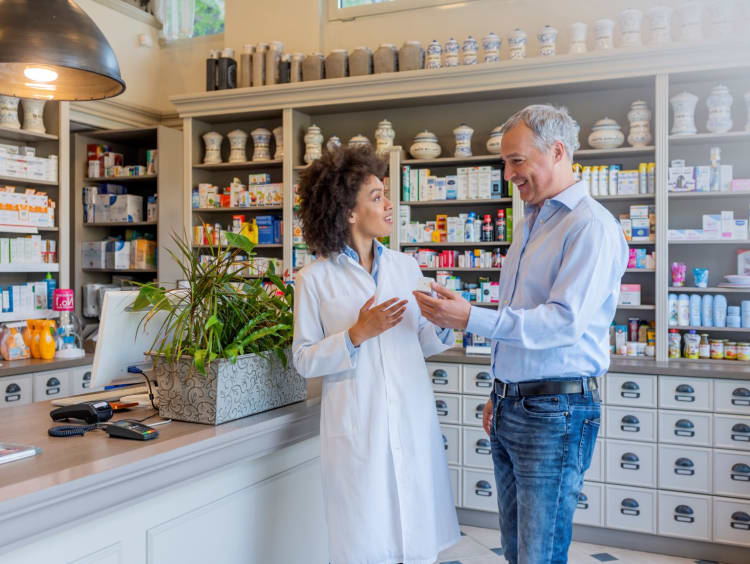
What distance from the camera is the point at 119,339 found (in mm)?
2188

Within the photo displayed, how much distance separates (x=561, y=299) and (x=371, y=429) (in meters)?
0.66

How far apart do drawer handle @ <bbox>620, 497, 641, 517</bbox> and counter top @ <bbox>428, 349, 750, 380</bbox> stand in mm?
709

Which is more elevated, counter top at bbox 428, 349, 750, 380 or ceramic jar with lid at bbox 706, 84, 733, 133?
ceramic jar with lid at bbox 706, 84, 733, 133

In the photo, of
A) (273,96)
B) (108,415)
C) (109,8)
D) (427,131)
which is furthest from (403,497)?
(109,8)

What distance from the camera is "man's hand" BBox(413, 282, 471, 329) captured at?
1.81 metres

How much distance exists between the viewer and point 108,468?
62.1 inches

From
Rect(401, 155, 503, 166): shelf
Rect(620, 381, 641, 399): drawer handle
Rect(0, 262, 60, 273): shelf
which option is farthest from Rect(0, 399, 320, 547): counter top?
Rect(401, 155, 503, 166): shelf

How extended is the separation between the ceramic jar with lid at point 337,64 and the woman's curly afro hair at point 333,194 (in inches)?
111

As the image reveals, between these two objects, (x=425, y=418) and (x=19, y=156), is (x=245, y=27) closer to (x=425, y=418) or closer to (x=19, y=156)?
(x=19, y=156)

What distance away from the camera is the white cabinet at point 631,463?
3.68 m

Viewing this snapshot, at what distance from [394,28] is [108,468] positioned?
425 cm

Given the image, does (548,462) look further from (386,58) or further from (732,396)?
(386,58)

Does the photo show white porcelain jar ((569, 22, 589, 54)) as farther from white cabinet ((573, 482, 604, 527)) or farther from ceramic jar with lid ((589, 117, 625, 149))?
white cabinet ((573, 482, 604, 527))

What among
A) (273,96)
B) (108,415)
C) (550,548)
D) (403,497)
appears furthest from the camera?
(273,96)
